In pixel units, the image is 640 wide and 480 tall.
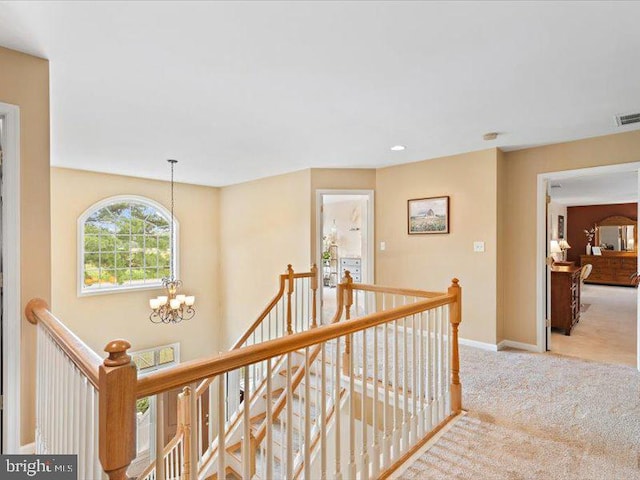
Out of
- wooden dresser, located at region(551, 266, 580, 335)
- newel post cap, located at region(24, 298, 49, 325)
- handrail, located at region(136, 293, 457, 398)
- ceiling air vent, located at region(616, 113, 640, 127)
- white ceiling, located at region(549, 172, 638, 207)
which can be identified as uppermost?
ceiling air vent, located at region(616, 113, 640, 127)

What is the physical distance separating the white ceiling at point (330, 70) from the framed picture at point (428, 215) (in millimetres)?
821

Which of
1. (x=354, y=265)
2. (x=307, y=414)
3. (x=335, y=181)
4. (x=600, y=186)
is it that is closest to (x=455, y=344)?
(x=307, y=414)

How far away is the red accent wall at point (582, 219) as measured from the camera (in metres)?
9.42

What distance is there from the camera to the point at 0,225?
6.09 feet

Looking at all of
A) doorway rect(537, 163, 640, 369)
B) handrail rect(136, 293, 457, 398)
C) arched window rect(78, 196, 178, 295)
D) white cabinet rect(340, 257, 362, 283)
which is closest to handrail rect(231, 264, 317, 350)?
handrail rect(136, 293, 457, 398)

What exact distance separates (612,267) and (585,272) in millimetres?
3150

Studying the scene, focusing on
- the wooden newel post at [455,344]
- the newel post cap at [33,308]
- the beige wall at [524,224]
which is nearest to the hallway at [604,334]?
the beige wall at [524,224]

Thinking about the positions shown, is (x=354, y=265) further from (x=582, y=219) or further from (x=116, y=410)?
(x=116, y=410)

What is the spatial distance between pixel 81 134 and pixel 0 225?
189cm

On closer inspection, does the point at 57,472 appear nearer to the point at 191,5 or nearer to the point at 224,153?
the point at 191,5

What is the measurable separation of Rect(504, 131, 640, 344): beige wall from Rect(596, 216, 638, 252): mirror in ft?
25.3

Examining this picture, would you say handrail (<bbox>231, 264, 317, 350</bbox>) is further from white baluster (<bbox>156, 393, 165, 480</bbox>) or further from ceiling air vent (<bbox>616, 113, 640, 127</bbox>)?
ceiling air vent (<bbox>616, 113, 640, 127</bbox>)

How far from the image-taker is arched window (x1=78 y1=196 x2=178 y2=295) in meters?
5.20

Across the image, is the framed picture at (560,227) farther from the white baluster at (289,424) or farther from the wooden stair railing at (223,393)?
the white baluster at (289,424)
